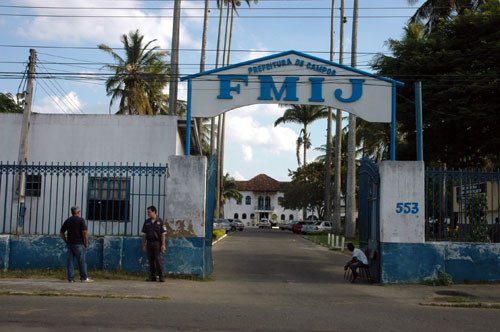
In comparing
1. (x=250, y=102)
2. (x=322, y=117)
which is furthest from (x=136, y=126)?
(x=322, y=117)

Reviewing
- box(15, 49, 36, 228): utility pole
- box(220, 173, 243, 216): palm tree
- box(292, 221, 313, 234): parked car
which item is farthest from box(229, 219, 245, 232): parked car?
box(15, 49, 36, 228): utility pole

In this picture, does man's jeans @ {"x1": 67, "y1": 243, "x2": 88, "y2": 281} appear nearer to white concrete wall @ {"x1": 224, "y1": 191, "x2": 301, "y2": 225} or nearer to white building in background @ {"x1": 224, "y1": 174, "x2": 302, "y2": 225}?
white building in background @ {"x1": 224, "y1": 174, "x2": 302, "y2": 225}

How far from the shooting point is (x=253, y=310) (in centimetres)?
828

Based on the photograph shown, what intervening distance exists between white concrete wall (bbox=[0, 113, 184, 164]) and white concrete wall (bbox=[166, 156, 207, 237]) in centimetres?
442

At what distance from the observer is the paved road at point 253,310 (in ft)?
23.0

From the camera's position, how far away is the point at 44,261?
11.8 metres

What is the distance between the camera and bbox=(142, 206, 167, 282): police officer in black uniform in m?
10.9

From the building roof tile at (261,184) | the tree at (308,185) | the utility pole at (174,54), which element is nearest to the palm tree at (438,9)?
the utility pole at (174,54)

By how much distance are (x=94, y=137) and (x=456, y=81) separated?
12.8m

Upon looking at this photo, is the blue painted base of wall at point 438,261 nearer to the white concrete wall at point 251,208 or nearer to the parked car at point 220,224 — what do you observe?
the parked car at point 220,224

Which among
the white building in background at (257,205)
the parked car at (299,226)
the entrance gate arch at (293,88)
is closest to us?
the entrance gate arch at (293,88)

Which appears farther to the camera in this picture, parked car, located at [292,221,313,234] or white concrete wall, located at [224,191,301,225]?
white concrete wall, located at [224,191,301,225]

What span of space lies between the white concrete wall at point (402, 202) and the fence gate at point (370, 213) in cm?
29

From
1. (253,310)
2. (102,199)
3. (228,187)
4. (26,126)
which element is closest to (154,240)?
(253,310)
